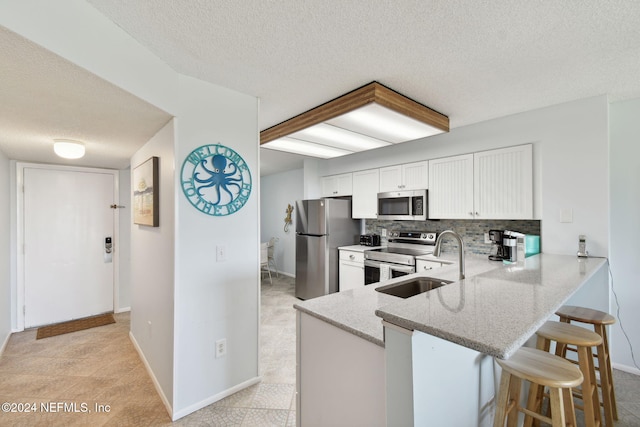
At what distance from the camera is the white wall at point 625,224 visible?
2352 mm

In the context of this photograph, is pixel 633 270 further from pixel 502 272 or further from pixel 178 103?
pixel 178 103

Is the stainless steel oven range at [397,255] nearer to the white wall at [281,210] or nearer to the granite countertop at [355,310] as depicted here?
the granite countertop at [355,310]

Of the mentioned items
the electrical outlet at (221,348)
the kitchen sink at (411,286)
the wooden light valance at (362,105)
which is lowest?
the electrical outlet at (221,348)

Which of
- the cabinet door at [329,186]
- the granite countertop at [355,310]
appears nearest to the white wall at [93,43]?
the granite countertop at [355,310]

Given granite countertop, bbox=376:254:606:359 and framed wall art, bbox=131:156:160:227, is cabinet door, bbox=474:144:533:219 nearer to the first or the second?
granite countertop, bbox=376:254:606:359

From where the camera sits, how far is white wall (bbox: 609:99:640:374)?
235 centimetres

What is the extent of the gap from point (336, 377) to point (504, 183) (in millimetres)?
2538

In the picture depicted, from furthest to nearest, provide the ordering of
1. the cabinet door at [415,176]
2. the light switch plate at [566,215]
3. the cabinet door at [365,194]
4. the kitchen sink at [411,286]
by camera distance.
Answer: the cabinet door at [365,194], the cabinet door at [415,176], the light switch plate at [566,215], the kitchen sink at [411,286]

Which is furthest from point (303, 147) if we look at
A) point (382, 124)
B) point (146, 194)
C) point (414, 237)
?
point (414, 237)

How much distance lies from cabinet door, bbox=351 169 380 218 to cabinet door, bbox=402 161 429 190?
44 cm

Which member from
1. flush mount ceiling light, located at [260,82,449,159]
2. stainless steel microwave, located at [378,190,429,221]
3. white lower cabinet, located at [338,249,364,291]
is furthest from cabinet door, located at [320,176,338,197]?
flush mount ceiling light, located at [260,82,449,159]

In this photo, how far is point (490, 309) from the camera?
1027 millimetres

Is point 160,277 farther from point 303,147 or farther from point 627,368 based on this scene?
point 627,368

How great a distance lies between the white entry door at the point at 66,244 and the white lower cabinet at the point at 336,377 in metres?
3.53
